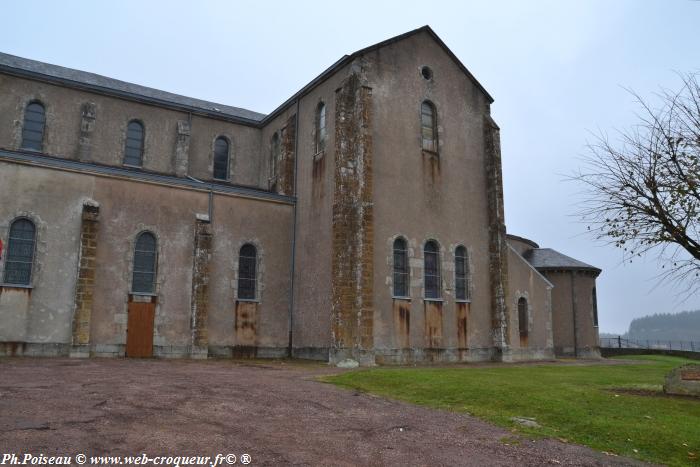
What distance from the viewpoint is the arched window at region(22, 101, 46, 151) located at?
25.8 metres

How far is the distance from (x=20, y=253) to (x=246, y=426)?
1498 centimetres

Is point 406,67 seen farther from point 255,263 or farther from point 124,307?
point 124,307

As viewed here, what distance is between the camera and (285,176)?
26547 millimetres

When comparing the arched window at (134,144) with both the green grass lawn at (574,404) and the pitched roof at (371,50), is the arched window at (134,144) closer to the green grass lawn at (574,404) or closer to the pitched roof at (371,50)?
the pitched roof at (371,50)

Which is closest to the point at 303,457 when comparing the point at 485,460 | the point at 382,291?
the point at 485,460

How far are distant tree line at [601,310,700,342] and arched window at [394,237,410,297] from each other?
506 ft

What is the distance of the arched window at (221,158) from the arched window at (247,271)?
7.22m

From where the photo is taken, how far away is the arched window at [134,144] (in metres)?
27.8

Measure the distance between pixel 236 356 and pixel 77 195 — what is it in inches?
338

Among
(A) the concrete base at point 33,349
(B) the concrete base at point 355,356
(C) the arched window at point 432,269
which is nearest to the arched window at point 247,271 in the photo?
(B) the concrete base at point 355,356

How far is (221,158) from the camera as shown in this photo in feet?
99.0

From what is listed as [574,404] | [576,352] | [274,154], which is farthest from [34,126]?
[576,352]

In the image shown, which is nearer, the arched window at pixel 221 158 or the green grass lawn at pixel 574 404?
the green grass lawn at pixel 574 404

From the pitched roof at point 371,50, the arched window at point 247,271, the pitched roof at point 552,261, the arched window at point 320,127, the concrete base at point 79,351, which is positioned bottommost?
the concrete base at point 79,351
